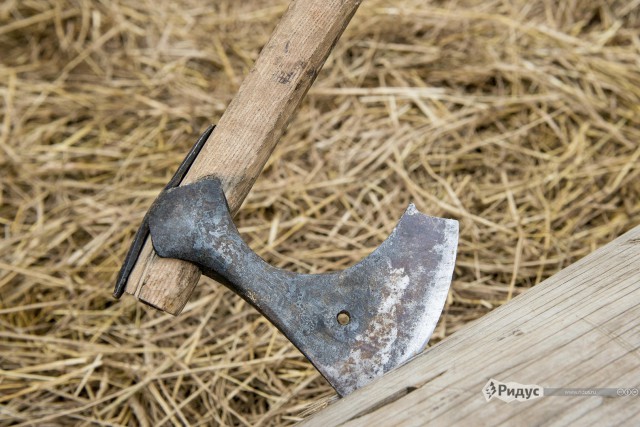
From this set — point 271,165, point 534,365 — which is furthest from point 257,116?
point 271,165

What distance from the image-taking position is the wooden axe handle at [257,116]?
1.19 m

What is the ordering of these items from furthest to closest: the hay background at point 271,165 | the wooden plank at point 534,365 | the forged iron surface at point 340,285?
the hay background at point 271,165, the forged iron surface at point 340,285, the wooden plank at point 534,365

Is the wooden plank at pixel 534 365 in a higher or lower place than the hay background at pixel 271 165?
higher

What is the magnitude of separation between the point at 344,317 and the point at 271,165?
118 centimetres

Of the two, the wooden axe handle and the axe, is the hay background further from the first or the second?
the wooden axe handle

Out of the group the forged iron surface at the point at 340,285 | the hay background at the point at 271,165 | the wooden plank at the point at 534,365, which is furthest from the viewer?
the hay background at the point at 271,165

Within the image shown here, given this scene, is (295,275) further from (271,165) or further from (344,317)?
(271,165)

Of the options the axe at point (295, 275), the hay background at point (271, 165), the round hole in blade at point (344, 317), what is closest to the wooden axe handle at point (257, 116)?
the axe at point (295, 275)

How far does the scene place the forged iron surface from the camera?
3.74 ft

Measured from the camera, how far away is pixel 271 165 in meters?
2.29

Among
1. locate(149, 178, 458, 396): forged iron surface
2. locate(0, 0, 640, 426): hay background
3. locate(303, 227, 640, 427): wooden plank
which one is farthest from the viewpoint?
locate(0, 0, 640, 426): hay background

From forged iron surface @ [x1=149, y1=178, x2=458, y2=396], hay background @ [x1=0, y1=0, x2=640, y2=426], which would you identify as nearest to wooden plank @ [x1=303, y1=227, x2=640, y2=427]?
forged iron surface @ [x1=149, y1=178, x2=458, y2=396]

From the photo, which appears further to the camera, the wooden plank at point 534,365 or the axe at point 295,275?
the axe at point 295,275

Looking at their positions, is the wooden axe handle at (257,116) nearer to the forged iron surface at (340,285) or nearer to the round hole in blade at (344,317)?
the forged iron surface at (340,285)
